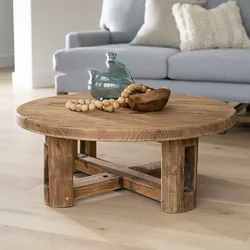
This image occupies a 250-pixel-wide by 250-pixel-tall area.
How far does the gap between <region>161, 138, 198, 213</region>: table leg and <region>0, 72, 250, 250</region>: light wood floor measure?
0.04 m

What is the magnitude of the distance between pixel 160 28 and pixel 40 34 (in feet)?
6.25

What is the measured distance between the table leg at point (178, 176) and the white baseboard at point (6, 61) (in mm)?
5220

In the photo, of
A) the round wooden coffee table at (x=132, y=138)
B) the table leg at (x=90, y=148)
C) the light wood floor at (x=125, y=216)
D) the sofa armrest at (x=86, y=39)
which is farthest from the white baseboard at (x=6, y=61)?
the round wooden coffee table at (x=132, y=138)

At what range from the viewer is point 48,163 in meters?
2.19

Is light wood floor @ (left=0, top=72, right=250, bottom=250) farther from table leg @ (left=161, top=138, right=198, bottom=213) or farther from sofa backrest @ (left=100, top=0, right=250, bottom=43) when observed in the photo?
sofa backrest @ (left=100, top=0, right=250, bottom=43)

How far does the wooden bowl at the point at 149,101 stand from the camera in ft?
7.27

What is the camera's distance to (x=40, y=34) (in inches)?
218

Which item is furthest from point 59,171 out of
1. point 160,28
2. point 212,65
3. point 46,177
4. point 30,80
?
point 30,80

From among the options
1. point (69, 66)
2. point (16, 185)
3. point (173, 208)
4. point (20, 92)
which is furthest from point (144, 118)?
point (20, 92)

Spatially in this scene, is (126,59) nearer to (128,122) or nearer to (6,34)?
(128,122)

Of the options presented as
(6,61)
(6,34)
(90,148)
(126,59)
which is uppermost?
(126,59)

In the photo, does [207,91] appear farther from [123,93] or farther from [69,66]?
[123,93]

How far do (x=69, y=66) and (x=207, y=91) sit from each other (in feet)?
3.16

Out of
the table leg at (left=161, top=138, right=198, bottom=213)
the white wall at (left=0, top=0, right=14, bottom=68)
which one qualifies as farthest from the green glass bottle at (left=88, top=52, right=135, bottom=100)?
the white wall at (left=0, top=0, right=14, bottom=68)
